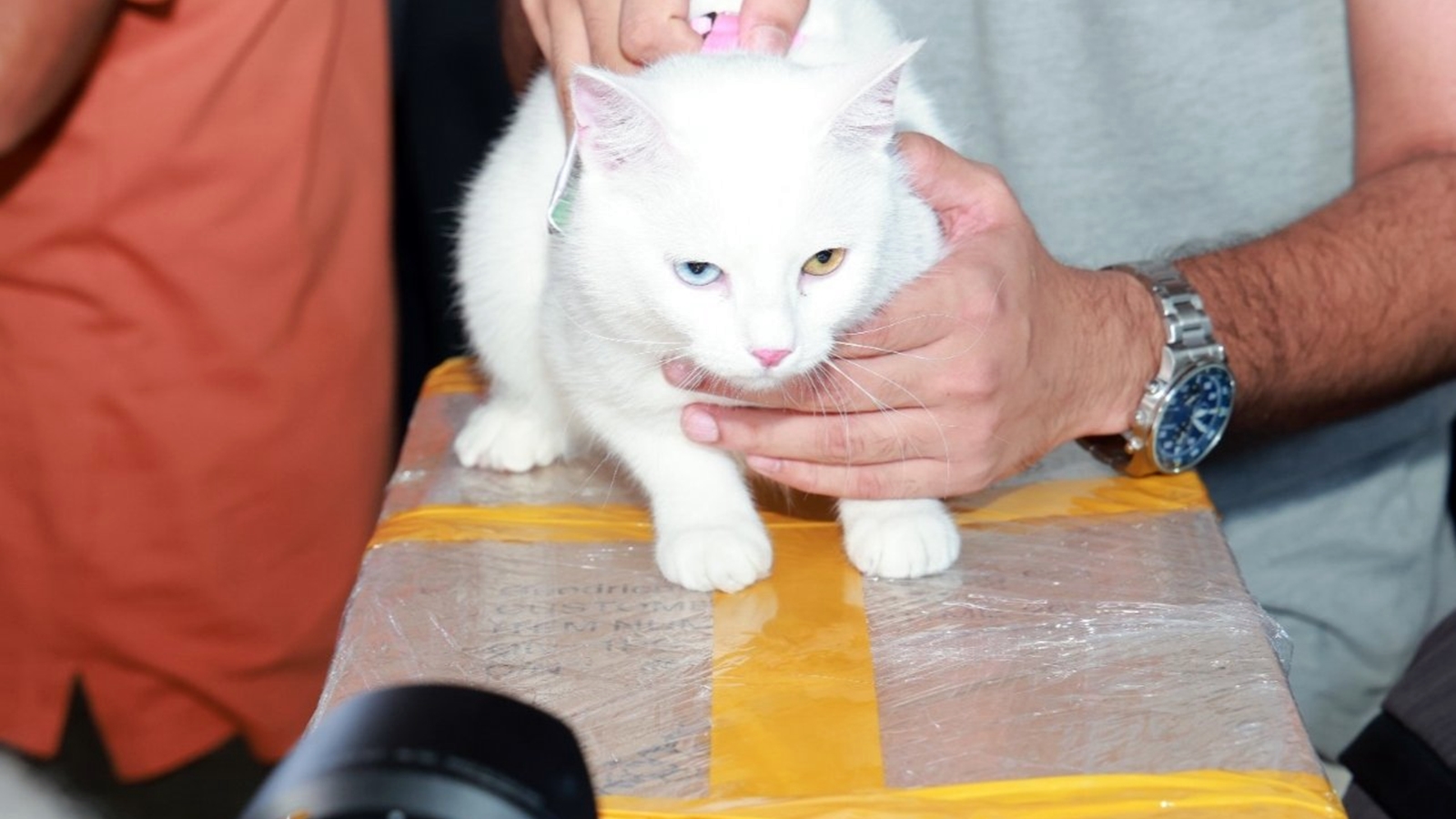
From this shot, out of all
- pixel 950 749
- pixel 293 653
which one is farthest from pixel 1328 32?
pixel 293 653

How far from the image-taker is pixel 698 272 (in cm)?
104

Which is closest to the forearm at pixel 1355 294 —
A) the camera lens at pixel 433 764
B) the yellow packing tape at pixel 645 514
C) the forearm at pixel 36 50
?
the yellow packing tape at pixel 645 514

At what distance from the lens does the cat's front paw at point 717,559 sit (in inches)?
41.6

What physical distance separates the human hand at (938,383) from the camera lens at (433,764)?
0.55m

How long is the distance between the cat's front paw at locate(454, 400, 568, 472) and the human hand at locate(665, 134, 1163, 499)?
21 centimetres

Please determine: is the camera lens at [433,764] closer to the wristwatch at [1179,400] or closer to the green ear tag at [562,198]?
the green ear tag at [562,198]

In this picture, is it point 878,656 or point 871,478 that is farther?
point 871,478

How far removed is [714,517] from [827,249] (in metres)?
0.23

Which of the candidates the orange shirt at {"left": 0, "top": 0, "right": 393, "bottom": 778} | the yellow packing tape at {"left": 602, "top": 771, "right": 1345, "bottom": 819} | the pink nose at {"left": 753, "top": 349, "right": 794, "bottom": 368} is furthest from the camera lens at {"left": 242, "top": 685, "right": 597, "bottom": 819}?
the orange shirt at {"left": 0, "top": 0, "right": 393, "bottom": 778}

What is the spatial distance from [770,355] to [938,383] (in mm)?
184

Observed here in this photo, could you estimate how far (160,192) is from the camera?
1521mm

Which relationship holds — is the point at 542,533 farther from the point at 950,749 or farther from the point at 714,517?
the point at 950,749

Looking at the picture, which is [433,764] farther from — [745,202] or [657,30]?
[657,30]

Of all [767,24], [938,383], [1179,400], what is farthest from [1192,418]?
[767,24]
